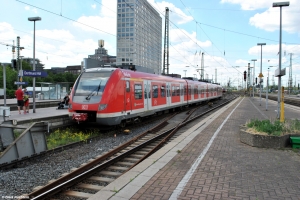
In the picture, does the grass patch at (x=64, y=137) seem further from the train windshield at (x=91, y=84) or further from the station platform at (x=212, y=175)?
the station platform at (x=212, y=175)

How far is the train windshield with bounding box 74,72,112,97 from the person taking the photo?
11.0 meters

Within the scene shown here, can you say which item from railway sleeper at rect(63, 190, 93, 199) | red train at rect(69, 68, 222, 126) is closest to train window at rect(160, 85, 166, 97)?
red train at rect(69, 68, 222, 126)

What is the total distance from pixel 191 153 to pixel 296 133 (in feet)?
11.7

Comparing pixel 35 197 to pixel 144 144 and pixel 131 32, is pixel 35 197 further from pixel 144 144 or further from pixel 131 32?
pixel 131 32

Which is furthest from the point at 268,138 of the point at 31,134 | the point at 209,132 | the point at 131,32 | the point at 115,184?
the point at 131,32

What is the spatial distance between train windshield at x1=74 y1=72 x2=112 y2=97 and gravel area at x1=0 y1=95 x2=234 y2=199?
2.32 meters

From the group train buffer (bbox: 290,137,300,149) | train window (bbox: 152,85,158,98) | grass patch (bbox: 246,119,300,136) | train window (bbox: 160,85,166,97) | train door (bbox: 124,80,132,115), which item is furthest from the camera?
train window (bbox: 160,85,166,97)

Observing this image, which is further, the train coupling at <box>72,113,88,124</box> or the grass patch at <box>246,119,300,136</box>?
the train coupling at <box>72,113,88,124</box>

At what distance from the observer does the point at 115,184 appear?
493 cm

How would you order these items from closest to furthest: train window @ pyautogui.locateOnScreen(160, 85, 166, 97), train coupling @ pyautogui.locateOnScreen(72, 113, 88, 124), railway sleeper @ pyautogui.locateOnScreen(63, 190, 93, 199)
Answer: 1. railway sleeper @ pyautogui.locateOnScreen(63, 190, 93, 199)
2. train coupling @ pyautogui.locateOnScreen(72, 113, 88, 124)
3. train window @ pyautogui.locateOnScreen(160, 85, 166, 97)

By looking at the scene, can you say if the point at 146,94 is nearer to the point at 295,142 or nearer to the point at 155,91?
the point at 155,91

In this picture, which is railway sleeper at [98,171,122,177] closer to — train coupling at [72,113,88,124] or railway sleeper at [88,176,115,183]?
railway sleeper at [88,176,115,183]

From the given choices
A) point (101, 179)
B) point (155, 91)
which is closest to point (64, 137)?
point (101, 179)

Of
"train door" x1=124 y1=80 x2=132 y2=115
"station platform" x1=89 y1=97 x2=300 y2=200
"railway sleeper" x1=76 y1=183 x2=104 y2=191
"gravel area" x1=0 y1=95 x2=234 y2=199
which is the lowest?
"railway sleeper" x1=76 y1=183 x2=104 y2=191
